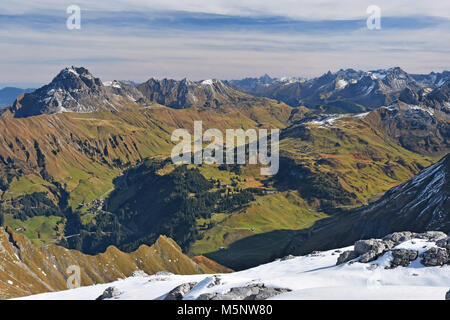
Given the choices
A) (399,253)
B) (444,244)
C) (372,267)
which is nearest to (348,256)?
(372,267)

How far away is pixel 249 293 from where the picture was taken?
67.6 metres

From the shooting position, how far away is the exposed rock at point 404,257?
7636cm

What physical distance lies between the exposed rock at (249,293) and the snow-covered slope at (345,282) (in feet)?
3.32

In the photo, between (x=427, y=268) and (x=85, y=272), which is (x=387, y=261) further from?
(x=85, y=272)

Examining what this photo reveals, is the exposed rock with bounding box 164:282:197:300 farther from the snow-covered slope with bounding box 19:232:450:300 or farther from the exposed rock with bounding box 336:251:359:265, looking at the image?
the exposed rock with bounding box 336:251:359:265

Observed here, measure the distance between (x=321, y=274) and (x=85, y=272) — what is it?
6078 inches

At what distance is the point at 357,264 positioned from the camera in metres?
81.8

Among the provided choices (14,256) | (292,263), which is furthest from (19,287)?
(292,263)

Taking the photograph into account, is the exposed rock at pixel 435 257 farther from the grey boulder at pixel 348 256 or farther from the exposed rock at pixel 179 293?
the exposed rock at pixel 179 293

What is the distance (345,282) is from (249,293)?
20.1 m

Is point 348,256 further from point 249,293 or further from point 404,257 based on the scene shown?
point 249,293

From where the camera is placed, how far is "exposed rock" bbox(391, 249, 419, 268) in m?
76.4
